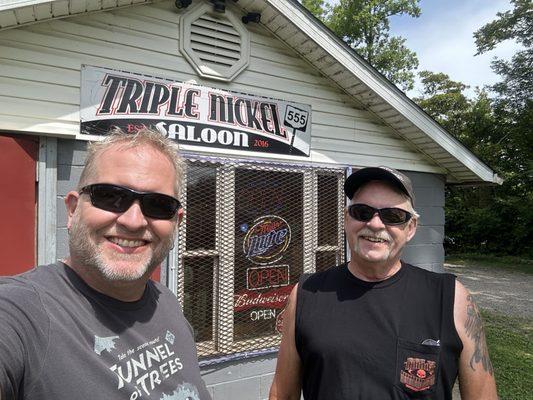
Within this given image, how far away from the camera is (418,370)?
5.43 ft

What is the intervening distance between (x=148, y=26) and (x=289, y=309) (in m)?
2.83

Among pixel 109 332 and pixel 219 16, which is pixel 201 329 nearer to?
pixel 109 332

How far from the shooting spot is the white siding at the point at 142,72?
3.01 m

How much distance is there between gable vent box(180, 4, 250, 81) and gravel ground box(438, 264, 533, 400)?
9.77m

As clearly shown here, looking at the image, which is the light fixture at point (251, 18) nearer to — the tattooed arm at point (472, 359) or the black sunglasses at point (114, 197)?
the black sunglasses at point (114, 197)

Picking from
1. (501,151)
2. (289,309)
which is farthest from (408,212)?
(501,151)

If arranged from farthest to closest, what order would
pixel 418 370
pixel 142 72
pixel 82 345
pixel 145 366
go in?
pixel 142 72
pixel 418 370
pixel 145 366
pixel 82 345

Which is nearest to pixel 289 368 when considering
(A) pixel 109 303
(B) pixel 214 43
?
(A) pixel 109 303

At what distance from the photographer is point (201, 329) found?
3768mm

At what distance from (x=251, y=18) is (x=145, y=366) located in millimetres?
3519

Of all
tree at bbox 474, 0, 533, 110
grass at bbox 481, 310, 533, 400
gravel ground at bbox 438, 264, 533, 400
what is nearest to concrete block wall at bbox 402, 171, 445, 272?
grass at bbox 481, 310, 533, 400

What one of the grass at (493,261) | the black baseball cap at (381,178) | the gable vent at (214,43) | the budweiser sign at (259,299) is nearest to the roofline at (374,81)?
the gable vent at (214,43)

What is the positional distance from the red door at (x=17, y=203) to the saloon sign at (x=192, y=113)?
0.49m

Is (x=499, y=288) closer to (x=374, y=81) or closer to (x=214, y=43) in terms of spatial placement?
(x=374, y=81)
